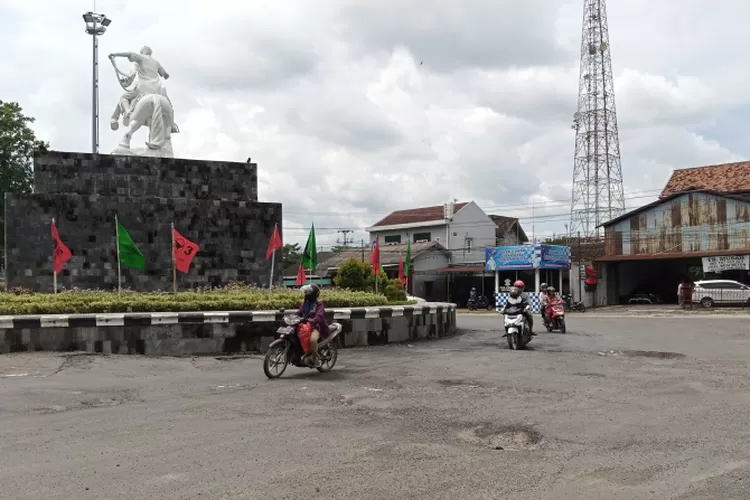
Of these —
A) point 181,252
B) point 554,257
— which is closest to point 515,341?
point 181,252

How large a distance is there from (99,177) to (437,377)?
11.7 m

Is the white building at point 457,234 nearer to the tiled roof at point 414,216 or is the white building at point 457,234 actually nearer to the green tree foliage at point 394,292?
the tiled roof at point 414,216

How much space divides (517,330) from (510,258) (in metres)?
20.8

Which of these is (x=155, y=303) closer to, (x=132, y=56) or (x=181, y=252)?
(x=181, y=252)

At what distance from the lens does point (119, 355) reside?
9883 mm

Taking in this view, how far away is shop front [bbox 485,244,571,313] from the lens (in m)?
31.0

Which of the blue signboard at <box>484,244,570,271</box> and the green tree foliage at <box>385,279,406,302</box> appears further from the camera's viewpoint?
the blue signboard at <box>484,244,570,271</box>

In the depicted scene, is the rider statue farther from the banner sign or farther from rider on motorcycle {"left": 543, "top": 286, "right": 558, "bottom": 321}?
the banner sign

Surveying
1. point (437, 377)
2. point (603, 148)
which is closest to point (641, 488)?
point (437, 377)

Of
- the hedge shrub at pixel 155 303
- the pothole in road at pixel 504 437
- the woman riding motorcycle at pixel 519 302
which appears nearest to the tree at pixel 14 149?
the hedge shrub at pixel 155 303

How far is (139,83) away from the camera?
18562 millimetres

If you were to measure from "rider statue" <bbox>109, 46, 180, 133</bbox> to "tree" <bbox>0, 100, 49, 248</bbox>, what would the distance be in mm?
14374

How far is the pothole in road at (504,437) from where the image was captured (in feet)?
16.5

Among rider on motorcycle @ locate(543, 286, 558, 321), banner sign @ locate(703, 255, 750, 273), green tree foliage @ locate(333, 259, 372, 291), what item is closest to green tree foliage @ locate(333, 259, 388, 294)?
→ green tree foliage @ locate(333, 259, 372, 291)
